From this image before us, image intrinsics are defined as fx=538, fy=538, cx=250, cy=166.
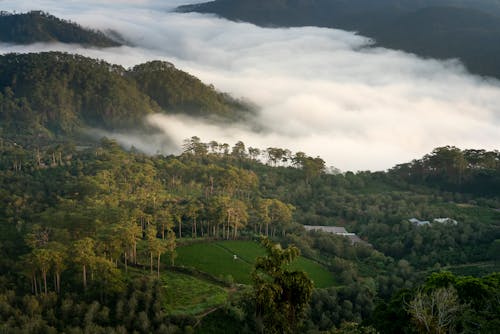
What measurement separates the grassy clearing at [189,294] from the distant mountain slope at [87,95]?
48.4 metres

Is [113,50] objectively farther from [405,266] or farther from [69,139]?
[405,266]

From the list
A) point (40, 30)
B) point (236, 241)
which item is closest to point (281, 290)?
point (236, 241)

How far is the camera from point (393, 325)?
2191cm

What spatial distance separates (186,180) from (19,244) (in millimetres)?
22266

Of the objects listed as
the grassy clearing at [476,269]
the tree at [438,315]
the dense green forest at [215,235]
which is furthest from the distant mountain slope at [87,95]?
the tree at [438,315]

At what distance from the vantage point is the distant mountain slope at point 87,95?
261 ft

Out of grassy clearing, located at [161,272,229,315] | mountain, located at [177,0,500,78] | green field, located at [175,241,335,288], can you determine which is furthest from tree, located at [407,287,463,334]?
mountain, located at [177,0,500,78]

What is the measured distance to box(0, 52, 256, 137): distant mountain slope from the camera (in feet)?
261

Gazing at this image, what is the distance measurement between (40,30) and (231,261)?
12845cm

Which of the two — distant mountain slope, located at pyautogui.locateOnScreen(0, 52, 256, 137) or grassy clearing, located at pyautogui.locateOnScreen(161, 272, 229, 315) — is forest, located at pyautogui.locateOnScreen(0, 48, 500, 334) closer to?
grassy clearing, located at pyautogui.locateOnScreen(161, 272, 229, 315)

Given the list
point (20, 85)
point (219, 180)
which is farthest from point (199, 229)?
point (20, 85)

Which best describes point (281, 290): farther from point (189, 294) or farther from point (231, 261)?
point (231, 261)

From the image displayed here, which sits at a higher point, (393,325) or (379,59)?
(379,59)

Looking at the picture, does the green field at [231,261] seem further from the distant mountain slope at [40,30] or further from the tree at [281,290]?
the distant mountain slope at [40,30]
